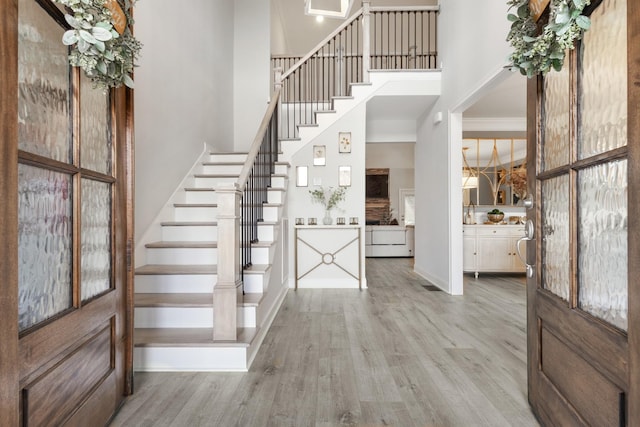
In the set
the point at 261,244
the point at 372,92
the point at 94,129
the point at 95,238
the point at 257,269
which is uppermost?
the point at 372,92

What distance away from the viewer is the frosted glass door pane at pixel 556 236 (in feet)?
4.62

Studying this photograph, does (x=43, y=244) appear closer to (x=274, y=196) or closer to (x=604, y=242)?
(x=604, y=242)

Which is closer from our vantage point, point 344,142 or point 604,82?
point 604,82

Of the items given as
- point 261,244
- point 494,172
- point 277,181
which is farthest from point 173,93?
point 494,172

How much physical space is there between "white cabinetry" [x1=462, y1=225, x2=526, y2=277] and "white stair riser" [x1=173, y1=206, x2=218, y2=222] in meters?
3.99

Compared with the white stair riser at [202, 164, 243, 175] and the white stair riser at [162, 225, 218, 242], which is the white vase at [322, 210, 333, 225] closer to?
the white stair riser at [202, 164, 243, 175]

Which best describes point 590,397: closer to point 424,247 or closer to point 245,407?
point 245,407

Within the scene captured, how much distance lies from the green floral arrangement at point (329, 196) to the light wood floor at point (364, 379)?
1.76 metres

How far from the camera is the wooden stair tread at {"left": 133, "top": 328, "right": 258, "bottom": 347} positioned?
2.25 metres

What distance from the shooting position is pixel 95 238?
1.59 metres

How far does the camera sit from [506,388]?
6.63 feet

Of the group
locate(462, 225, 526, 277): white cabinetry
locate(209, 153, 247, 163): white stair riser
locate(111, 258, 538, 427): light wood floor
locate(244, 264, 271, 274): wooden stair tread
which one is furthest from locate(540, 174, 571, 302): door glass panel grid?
locate(462, 225, 526, 277): white cabinetry

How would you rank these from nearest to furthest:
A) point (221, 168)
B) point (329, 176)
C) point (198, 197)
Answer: point (198, 197)
point (221, 168)
point (329, 176)

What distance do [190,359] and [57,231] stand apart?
1324 millimetres
